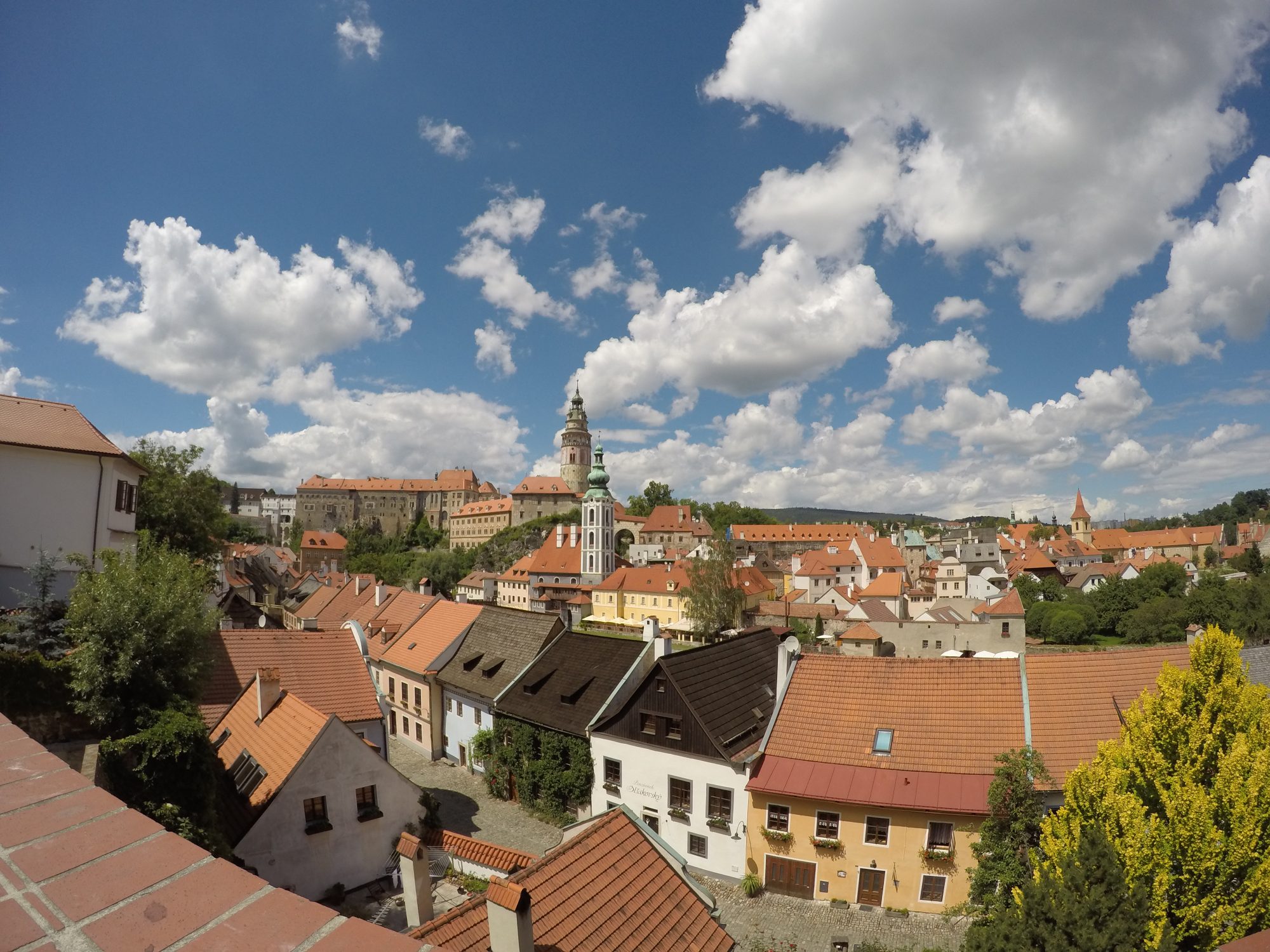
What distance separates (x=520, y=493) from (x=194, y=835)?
13338 cm

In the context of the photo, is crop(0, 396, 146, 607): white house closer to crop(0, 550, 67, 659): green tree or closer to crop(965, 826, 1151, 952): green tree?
crop(0, 550, 67, 659): green tree

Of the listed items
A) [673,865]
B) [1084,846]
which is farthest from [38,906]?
[1084,846]

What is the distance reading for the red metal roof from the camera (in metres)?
15.8

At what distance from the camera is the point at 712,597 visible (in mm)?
58875

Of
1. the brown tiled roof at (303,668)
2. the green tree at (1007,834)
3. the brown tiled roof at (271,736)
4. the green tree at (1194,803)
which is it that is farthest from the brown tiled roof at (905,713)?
the brown tiled roof at (303,668)

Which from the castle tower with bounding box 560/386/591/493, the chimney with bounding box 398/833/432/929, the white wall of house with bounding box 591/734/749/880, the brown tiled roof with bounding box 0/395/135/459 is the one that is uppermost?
the castle tower with bounding box 560/386/591/493

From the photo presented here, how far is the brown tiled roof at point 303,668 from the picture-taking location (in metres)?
19.8

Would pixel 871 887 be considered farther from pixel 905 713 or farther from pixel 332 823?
pixel 332 823

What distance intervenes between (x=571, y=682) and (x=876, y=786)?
10.6 metres

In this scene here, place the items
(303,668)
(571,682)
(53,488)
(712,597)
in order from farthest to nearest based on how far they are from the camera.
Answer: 1. (712,597)
2. (571,682)
3. (53,488)
4. (303,668)

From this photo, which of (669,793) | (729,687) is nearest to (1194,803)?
(729,687)

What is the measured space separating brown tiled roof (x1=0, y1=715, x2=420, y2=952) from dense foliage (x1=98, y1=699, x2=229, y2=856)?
37.3 ft

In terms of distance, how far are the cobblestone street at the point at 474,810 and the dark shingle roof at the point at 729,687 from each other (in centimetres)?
601

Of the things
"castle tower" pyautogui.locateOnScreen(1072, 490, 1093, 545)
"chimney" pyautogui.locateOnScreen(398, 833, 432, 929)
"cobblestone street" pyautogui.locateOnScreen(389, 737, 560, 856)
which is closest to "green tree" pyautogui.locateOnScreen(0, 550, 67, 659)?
"chimney" pyautogui.locateOnScreen(398, 833, 432, 929)
